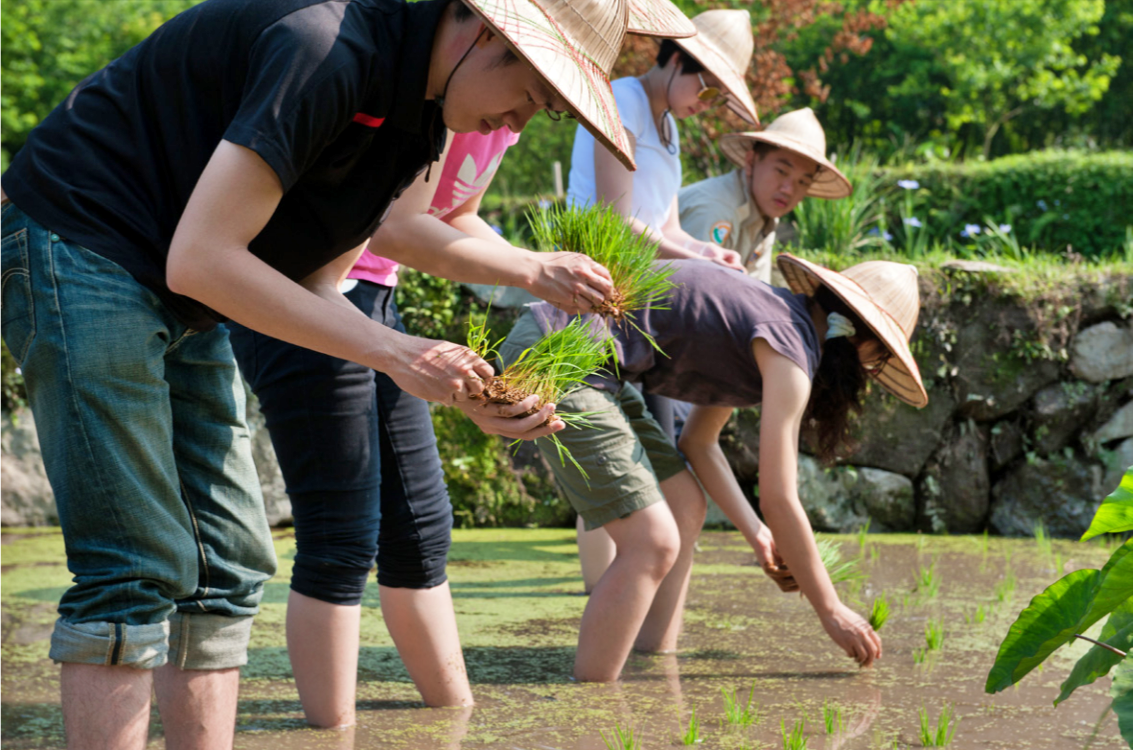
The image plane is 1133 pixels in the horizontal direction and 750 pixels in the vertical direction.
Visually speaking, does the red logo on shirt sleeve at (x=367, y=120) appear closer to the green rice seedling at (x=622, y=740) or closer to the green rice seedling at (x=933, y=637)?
the green rice seedling at (x=622, y=740)

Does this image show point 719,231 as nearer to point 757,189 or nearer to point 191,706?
point 757,189

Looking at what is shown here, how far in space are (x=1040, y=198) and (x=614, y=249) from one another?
21.8 feet

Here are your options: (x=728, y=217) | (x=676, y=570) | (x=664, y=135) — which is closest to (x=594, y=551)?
(x=676, y=570)

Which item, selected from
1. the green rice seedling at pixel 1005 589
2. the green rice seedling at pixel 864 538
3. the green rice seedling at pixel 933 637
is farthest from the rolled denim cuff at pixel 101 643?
the green rice seedling at pixel 864 538

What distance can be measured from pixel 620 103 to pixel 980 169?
18.2ft

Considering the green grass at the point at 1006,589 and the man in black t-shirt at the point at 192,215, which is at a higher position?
the man in black t-shirt at the point at 192,215

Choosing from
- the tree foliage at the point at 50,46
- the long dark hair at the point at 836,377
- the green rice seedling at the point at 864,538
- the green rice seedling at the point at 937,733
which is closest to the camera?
the green rice seedling at the point at 937,733

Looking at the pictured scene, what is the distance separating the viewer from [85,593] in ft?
5.01

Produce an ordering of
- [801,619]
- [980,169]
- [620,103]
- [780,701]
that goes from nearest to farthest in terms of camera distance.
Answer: [780,701]
[620,103]
[801,619]
[980,169]

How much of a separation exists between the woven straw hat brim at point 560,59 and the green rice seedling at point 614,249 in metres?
0.71

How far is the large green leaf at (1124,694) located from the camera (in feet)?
4.86

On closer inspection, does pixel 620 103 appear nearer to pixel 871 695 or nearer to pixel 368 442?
pixel 368 442

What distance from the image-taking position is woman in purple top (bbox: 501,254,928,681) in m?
2.64

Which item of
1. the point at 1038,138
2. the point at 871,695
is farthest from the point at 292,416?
the point at 1038,138
